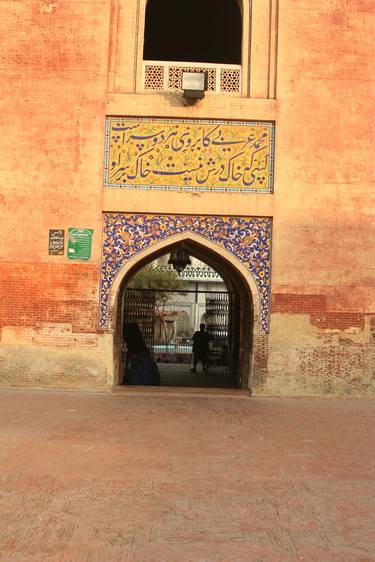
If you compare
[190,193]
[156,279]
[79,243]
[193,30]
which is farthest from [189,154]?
[156,279]

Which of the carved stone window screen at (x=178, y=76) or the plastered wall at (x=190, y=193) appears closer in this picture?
the plastered wall at (x=190, y=193)

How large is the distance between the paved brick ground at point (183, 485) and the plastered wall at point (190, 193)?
1679 millimetres

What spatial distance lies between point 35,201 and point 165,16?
21.9ft

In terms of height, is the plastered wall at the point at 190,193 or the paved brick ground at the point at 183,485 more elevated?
the plastered wall at the point at 190,193

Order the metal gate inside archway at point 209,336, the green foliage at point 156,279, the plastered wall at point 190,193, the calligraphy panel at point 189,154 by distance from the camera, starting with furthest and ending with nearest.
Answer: the green foliage at point 156,279 → the metal gate inside archway at point 209,336 → the calligraphy panel at point 189,154 → the plastered wall at point 190,193

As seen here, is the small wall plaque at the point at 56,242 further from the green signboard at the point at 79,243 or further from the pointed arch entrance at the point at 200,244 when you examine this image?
the pointed arch entrance at the point at 200,244

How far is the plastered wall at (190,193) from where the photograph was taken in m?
9.47

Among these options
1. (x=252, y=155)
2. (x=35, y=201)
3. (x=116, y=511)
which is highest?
(x=252, y=155)

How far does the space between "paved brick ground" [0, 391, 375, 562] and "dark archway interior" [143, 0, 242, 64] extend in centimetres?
950

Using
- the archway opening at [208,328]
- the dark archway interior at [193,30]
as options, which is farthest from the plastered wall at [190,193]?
the dark archway interior at [193,30]

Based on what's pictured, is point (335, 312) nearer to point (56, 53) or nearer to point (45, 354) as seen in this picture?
point (45, 354)

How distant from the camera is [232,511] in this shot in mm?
3906

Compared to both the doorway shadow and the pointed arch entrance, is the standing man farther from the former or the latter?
the pointed arch entrance

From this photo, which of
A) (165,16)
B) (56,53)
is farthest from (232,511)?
(165,16)
